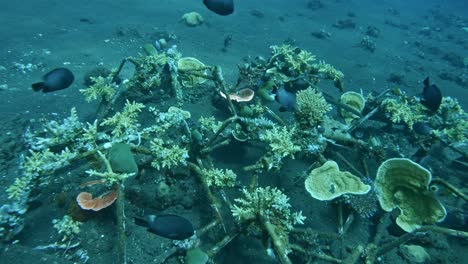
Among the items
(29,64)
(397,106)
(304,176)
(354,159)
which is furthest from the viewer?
(29,64)

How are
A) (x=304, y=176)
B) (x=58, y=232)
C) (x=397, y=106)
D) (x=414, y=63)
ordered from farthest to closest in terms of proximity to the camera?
1. (x=414, y=63)
2. (x=397, y=106)
3. (x=304, y=176)
4. (x=58, y=232)

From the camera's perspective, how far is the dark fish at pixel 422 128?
221 inches

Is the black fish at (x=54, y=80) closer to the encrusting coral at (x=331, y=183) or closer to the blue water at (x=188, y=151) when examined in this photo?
the blue water at (x=188, y=151)

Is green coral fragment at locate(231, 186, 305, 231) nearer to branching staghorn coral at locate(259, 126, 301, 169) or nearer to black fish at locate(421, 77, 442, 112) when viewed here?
branching staghorn coral at locate(259, 126, 301, 169)

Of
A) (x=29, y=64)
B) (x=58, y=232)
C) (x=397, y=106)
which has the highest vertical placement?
(x=397, y=106)

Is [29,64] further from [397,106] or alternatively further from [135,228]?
[397,106]

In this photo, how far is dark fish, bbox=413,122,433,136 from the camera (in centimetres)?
562

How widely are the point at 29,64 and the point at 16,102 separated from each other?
8.10 ft

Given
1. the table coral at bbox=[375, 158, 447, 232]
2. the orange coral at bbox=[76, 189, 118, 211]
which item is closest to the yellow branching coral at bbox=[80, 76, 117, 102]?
the orange coral at bbox=[76, 189, 118, 211]

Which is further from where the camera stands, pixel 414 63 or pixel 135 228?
pixel 414 63

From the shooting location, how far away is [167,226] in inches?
117

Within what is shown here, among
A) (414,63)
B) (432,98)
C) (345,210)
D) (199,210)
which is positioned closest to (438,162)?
(432,98)

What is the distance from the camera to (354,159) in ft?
18.1

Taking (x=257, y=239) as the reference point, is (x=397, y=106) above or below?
above
